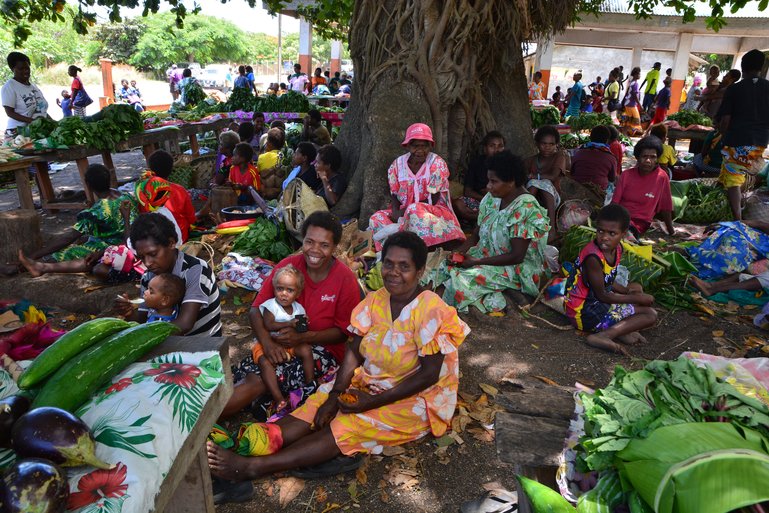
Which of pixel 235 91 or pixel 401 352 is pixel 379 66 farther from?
pixel 235 91

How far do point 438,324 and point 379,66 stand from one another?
4727 mm

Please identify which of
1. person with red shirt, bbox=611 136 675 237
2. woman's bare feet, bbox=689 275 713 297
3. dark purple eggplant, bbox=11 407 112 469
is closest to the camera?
dark purple eggplant, bbox=11 407 112 469

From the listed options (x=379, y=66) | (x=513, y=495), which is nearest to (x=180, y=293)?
(x=513, y=495)

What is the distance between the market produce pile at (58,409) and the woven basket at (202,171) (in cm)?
740

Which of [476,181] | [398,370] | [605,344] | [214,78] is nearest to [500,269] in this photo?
[605,344]

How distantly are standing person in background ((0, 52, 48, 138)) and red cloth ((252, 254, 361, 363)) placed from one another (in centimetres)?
725

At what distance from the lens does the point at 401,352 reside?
3.02 m

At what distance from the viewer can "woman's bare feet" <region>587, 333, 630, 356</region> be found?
4.20m

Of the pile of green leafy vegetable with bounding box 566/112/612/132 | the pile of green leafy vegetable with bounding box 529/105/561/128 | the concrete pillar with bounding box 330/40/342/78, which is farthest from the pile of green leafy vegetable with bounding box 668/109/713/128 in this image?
the concrete pillar with bounding box 330/40/342/78

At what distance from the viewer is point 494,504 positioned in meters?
2.49

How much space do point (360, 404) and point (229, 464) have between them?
766 millimetres

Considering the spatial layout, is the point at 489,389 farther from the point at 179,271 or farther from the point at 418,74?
the point at 418,74

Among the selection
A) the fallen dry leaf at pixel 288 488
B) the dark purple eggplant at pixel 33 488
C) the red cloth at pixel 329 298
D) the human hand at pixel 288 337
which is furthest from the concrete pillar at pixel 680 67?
the dark purple eggplant at pixel 33 488

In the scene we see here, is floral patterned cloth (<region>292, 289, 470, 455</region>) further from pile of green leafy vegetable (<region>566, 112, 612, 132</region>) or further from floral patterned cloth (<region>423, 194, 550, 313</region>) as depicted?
pile of green leafy vegetable (<region>566, 112, 612, 132</region>)
